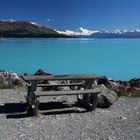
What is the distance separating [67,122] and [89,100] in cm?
148

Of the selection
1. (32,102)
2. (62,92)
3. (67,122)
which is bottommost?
(67,122)

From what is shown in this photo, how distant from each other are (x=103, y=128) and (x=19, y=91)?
12.8 feet

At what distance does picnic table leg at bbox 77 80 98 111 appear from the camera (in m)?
7.56

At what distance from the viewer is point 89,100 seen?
7.99m

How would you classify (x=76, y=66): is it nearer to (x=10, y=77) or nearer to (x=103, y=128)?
(x=10, y=77)

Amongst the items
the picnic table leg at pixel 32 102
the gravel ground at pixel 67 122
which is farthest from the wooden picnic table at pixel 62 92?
the gravel ground at pixel 67 122

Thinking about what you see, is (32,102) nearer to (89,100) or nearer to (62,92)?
(62,92)

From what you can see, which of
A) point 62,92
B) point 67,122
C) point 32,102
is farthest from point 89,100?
point 67,122

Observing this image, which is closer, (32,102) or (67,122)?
(67,122)

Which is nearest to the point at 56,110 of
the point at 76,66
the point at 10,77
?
the point at 10,77

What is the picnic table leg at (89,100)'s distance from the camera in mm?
7562

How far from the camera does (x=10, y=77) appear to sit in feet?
39.4

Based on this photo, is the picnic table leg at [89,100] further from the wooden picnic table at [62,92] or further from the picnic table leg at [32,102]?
the picnic table leg at [32,102]

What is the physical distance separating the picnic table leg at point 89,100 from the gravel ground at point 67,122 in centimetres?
14
